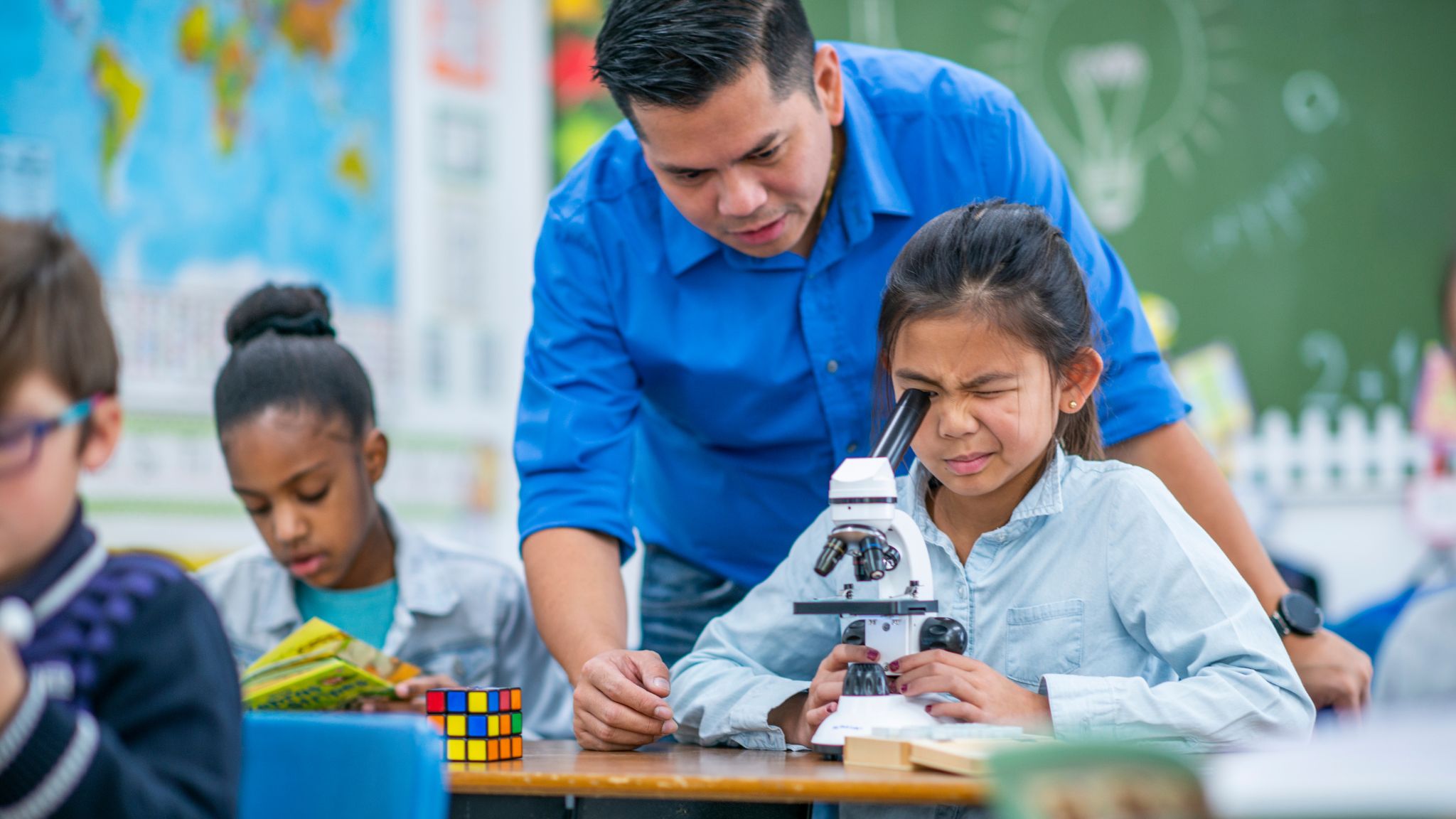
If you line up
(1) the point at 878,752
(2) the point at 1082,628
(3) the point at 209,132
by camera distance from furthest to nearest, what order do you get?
(3) the point at 209,132, (2) the point at 1082,628, (1) the point at 878,752

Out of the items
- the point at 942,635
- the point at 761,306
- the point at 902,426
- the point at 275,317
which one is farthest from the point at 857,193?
the point at 275,317

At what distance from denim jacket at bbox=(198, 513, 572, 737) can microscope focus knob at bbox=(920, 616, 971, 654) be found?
1178mm

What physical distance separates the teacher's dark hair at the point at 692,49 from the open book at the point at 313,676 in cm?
87

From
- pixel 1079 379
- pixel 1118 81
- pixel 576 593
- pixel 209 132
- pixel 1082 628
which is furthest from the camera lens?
pixel 1118 81

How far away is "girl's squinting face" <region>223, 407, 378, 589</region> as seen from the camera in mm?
2633

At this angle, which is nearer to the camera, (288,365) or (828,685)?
(828,685)

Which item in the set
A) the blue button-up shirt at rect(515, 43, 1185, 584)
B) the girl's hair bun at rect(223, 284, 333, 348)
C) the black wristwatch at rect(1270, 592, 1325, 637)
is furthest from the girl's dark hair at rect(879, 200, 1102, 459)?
the girl's hair bun at rect(223, 284, 333, 348)

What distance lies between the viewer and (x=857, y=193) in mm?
2279

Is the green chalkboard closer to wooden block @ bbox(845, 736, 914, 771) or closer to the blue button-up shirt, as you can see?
the blue button-up shirt

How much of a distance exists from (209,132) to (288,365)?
6.58ft

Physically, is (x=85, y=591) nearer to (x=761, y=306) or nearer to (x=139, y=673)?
(x=139, y=673)

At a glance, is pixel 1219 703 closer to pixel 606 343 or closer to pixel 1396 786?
pixel 1396 786

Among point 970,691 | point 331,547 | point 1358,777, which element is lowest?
point 1358,777

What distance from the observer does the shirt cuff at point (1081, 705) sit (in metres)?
1.56
